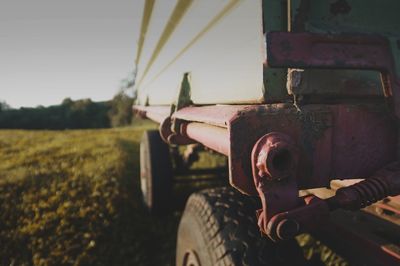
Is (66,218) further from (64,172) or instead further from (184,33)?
(184,33)

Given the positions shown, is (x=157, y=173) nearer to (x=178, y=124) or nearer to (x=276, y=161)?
(x=178, y=124)

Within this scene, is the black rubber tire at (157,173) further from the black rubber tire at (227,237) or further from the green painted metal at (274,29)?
the green painted metal at (274,29)

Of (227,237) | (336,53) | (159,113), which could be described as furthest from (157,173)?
(336,53)

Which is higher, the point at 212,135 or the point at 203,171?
the point at 212,135

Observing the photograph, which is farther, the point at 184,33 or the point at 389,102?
the point at 184,33

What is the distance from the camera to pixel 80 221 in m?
3.88

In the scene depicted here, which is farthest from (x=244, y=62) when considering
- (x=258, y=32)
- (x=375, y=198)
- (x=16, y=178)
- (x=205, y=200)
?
(x=16, y=178)

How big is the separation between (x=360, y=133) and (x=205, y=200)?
0.83 m

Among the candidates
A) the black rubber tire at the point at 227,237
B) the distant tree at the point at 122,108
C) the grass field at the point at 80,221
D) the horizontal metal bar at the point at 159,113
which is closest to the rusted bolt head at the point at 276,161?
the black rubber tire at the point at 227,237

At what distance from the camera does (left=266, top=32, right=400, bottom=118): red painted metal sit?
79 centimetres

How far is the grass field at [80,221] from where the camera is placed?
10.9 ft

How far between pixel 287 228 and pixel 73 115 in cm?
5289

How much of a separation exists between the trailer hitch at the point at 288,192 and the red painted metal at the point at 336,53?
0.18 m

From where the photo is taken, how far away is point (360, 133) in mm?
938
